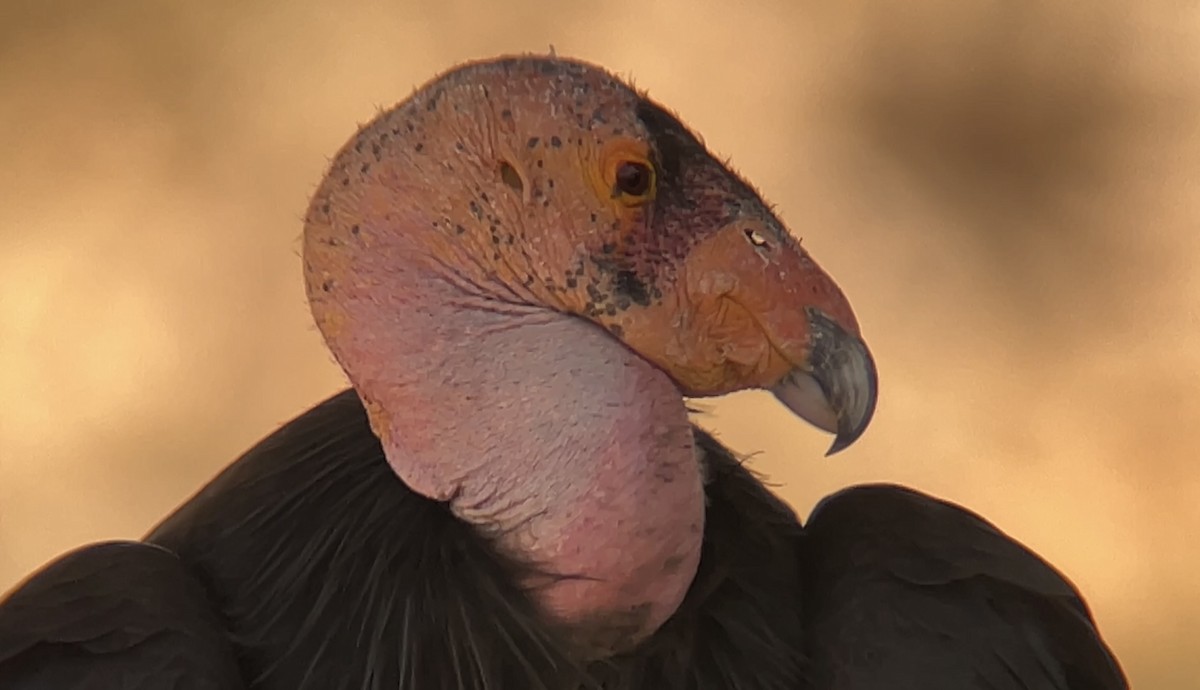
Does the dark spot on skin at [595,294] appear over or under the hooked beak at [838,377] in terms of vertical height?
over

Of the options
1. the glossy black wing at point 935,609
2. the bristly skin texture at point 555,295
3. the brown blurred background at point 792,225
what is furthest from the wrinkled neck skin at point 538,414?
the brown blurred background at point 792,225

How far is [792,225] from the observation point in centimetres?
112

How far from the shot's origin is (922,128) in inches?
43.3

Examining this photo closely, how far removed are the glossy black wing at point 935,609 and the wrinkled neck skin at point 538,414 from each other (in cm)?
13

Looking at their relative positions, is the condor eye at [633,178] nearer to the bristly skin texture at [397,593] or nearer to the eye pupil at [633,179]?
→ the eye pupil at [633,179]

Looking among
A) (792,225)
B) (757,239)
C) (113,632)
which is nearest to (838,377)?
(757,239)

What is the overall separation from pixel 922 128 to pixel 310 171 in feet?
1.73

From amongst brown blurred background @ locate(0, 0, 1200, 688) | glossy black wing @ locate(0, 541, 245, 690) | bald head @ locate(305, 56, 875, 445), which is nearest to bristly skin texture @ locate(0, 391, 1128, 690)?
glossy black wing @ locate(0, 541, 245, 690)

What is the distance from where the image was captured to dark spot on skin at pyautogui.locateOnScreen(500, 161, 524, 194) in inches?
22.7

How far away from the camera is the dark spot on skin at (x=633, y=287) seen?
57 centimetres

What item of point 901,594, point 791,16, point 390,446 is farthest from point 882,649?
point 791,16

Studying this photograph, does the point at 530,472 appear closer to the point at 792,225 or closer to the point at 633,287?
the point at 633,287

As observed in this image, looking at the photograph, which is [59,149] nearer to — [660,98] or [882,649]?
[660,98]

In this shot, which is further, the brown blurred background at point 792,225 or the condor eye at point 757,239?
the brown blurred background at point 792,225
